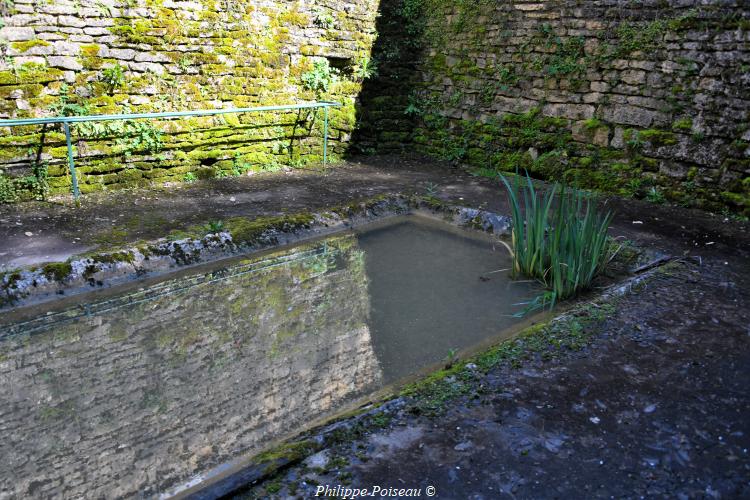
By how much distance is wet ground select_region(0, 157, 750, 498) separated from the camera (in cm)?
207

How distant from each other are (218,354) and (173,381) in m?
0.31

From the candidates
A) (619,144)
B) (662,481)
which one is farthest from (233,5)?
(662,481)

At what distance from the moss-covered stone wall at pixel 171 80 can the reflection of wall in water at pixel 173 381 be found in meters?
2.17

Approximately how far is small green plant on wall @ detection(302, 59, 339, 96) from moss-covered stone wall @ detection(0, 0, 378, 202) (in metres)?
0.01

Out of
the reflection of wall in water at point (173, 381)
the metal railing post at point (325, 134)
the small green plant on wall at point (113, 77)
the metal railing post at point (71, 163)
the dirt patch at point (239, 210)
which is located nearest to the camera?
the reflection of wall in water at point (173, 381)

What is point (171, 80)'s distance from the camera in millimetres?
5660

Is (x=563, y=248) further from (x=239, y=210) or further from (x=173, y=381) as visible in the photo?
(x=239, y=210)

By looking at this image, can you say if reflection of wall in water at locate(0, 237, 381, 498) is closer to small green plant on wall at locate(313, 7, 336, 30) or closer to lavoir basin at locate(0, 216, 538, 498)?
lavoir basin at locate(0, 216, 538, 498)

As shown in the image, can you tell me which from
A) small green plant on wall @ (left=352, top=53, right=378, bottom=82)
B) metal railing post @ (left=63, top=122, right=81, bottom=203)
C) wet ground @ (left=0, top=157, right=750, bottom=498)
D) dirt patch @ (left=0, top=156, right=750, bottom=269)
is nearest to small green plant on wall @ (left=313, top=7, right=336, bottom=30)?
small green plant on wall @ (left=352, top=53, right=378, bottom=82)

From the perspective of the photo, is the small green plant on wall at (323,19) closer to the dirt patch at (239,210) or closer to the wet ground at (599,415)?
the dirt patch at (239,210)

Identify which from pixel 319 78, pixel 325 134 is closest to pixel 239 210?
pixel 325 134

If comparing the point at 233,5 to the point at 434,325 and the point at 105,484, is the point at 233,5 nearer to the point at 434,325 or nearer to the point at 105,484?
the point at 434,325

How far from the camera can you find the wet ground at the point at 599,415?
6.79 ft

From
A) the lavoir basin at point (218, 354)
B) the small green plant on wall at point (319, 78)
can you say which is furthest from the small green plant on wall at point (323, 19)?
the lavoir basin at point (218, 354)
